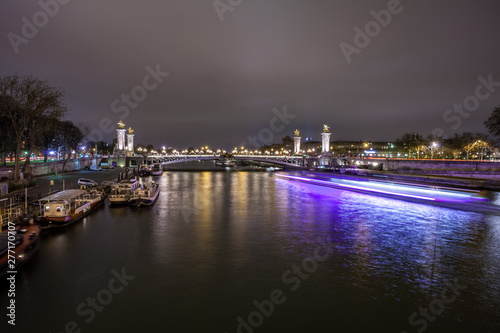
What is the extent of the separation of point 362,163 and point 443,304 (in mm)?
98692

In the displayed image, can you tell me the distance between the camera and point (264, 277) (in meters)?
13.9

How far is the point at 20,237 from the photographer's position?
1688 centimetres

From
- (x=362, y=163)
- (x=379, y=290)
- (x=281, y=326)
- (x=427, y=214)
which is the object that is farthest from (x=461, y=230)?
(x=362, y=163)

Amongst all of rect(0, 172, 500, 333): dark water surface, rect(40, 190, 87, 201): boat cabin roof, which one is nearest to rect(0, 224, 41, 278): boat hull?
rect(0, 172, 500, 333): dark water surface

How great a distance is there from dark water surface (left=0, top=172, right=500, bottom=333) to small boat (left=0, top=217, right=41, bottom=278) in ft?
2.36

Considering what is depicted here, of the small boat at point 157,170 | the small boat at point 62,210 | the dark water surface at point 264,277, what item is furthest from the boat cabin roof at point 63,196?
the small boat at point 157,170

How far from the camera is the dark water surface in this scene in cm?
1054

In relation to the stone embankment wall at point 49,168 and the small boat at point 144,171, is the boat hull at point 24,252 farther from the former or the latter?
the small boat at point 144,171

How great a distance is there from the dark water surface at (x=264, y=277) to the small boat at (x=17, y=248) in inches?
28.3

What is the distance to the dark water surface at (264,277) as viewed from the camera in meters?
10.5

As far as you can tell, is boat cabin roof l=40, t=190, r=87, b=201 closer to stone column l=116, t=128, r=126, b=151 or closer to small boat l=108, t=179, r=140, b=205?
small boat l=108, t=179, r=140, b=205

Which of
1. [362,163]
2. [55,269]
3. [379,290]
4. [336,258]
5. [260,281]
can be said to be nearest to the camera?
[379,290]

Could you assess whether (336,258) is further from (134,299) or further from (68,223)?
(68,223)

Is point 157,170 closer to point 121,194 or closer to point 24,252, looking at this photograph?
point 121,194
